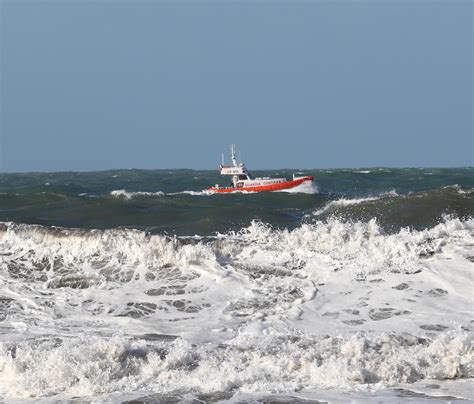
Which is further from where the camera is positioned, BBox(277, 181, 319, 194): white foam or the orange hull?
BBox(277, 181, 319, 194): white foam

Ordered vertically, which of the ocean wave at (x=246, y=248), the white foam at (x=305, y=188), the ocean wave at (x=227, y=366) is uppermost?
the white foam at (x=305, y=188)

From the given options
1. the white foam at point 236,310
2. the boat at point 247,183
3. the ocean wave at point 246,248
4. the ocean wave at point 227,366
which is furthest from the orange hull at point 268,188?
the ocean wave at point 227,366

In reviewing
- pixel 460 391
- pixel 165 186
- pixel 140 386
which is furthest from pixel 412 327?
pixel 165 186

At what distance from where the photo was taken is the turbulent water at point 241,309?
28.9ft

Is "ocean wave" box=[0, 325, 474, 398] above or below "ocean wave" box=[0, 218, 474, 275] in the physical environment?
below

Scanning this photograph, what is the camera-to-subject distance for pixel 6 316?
11984mm

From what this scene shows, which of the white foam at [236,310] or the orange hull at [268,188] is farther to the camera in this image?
the orange hull at [268,188]

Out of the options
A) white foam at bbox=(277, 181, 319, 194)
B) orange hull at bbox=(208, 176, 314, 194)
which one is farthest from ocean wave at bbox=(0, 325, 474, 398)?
white foam at bbox=(277, 181, 319, 194)

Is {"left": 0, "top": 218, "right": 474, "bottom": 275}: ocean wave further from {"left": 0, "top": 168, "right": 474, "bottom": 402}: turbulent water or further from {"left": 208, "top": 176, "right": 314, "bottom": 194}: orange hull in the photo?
{"left": 208, "top": 176, "right": 314, "bottom": 194}: orange hull

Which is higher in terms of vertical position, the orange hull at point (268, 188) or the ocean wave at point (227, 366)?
the orange hull at point (268, 188)

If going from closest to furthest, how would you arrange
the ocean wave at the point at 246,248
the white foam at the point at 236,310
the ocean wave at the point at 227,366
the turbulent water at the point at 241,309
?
the ocean wave at the point at 227,366 → the turbulent water at the point at 241,309 → the white foam at the point at 236,310 → the ocean wave at the point at 246,248

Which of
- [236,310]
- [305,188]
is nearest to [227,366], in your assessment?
[236,310]

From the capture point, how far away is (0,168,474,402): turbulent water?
8.81 metres

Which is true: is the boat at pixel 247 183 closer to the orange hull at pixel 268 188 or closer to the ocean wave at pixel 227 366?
the orange hull at pixel 268 188
